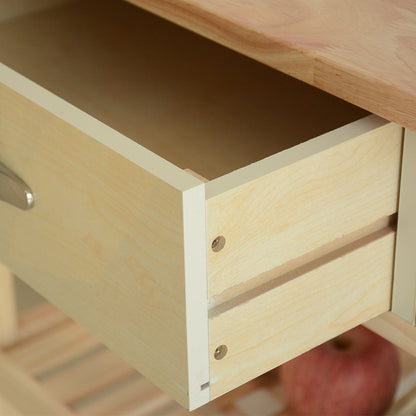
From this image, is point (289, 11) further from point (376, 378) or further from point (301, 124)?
point (376, 378)

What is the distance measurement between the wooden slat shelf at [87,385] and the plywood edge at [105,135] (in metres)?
0.51

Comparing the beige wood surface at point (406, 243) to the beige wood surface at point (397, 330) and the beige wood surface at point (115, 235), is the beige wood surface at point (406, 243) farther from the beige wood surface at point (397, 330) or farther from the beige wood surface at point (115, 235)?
the beige wood surface at point (115, 235)

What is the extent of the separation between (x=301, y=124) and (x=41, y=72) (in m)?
0.30

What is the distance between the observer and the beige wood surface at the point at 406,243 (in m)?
0.63

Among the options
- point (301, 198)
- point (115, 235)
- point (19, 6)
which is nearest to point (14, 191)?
point (115, 235)

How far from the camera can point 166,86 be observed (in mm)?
904

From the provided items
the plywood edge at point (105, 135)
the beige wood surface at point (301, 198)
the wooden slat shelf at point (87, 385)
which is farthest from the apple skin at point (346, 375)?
the plywood edge at point (105, 135)

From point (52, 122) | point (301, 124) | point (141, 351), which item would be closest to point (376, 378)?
point (301, 124)

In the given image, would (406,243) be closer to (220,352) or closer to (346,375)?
(220,352)

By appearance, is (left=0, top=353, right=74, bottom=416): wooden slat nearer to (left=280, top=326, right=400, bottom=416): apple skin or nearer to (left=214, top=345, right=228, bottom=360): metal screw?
(left=280, top=326, right=400, bottom=416): apple skin

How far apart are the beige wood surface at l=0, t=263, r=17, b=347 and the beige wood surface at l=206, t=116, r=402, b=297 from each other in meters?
0.59

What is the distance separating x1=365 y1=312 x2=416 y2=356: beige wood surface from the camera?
700 mm

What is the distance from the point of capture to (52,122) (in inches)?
23.7

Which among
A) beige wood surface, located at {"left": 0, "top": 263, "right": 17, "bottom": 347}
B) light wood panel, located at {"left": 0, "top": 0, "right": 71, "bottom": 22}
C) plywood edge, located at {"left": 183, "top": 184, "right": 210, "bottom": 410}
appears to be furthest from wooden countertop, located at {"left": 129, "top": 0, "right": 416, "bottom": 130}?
beige wood surface, located at {"left": 0, "top": 263, "right": 17, "bottom": 347}
